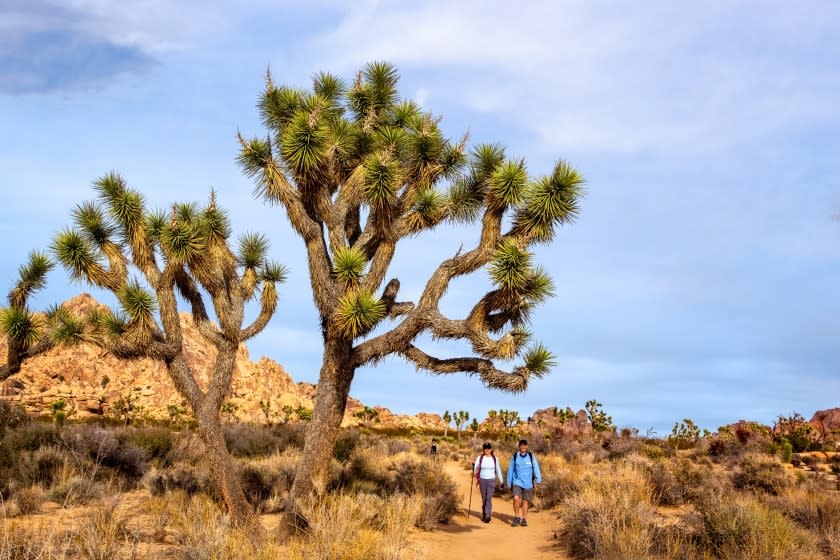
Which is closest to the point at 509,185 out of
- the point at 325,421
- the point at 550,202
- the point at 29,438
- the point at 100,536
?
the point at 550,202

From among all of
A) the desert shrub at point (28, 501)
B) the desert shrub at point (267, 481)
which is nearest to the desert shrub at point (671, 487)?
the desert shrub at point (267, 481)

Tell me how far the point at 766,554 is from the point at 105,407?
210ft

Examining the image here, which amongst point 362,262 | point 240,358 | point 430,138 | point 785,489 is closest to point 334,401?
point 362,262

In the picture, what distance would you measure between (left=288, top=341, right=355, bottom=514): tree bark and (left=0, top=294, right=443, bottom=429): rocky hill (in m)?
44.1

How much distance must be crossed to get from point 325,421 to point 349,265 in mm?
2798

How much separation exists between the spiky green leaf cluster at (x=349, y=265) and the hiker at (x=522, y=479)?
214 inches

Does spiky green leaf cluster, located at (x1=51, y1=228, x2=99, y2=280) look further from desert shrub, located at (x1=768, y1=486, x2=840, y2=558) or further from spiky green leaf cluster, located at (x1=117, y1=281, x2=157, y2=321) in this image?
desert shrub, located at (x1=768, y1=486, x2=840, y2=558)

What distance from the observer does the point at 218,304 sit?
12734 mm

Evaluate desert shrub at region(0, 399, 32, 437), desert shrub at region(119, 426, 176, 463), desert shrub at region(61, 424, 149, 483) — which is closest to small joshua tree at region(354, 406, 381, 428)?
desert shrub at region(119, 426, 176, 463)

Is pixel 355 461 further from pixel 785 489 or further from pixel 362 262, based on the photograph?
pixel 785 489

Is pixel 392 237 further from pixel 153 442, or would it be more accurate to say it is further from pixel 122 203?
pixel 153 442

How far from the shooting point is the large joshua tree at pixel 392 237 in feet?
37.9

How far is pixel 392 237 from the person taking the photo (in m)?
12.6

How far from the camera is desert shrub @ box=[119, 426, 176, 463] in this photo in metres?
18.1
